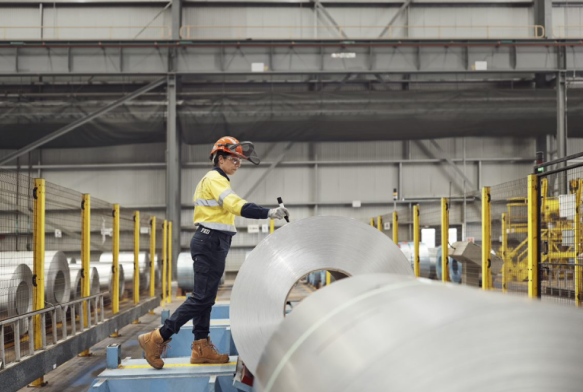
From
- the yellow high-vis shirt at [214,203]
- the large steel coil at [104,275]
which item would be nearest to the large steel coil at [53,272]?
the large steel coil at [104,275]

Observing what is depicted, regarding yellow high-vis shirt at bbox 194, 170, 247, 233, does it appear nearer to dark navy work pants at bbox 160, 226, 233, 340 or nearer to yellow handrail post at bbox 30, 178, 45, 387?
dark navy work pants at bbox 160, 226, 233, 340

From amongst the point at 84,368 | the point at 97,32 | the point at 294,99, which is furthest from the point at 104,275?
the point at 97,32

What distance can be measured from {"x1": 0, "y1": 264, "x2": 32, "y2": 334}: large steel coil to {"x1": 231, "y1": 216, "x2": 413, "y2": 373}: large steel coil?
2695 mm

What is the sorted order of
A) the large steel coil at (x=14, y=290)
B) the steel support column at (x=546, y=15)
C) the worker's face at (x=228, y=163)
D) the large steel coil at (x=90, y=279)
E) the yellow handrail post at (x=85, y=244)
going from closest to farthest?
the worker's face at (x=228, y=163)
the large steel coil at (x=14, y=290)
the yellow handrail post at (x=85, y=244)
the large steel coil at (x=90, y=279)
the steel support column at (x=546, y=15)

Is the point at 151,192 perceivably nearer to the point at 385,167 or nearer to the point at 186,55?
the point at 186,55

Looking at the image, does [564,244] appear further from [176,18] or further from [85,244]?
[176,18]

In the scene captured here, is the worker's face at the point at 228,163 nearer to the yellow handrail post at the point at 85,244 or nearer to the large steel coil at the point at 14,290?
the yellow handrail post at the point at 85,244

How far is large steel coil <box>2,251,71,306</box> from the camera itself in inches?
215

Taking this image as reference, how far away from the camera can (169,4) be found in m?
16.8

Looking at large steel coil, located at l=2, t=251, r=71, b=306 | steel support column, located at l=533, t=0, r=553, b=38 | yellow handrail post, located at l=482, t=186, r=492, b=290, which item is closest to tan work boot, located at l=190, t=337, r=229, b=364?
large steel coil, located at l=2, t=251, r=71, b=306

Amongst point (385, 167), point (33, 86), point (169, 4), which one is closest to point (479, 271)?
point (385, 167)

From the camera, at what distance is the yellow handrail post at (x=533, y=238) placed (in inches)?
188

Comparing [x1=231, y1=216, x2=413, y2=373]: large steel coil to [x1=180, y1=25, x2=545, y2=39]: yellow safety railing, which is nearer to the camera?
[x1=231, y1=216, x2=413, y2=373]: large steel coil

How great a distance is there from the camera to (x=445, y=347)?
0.84 m
